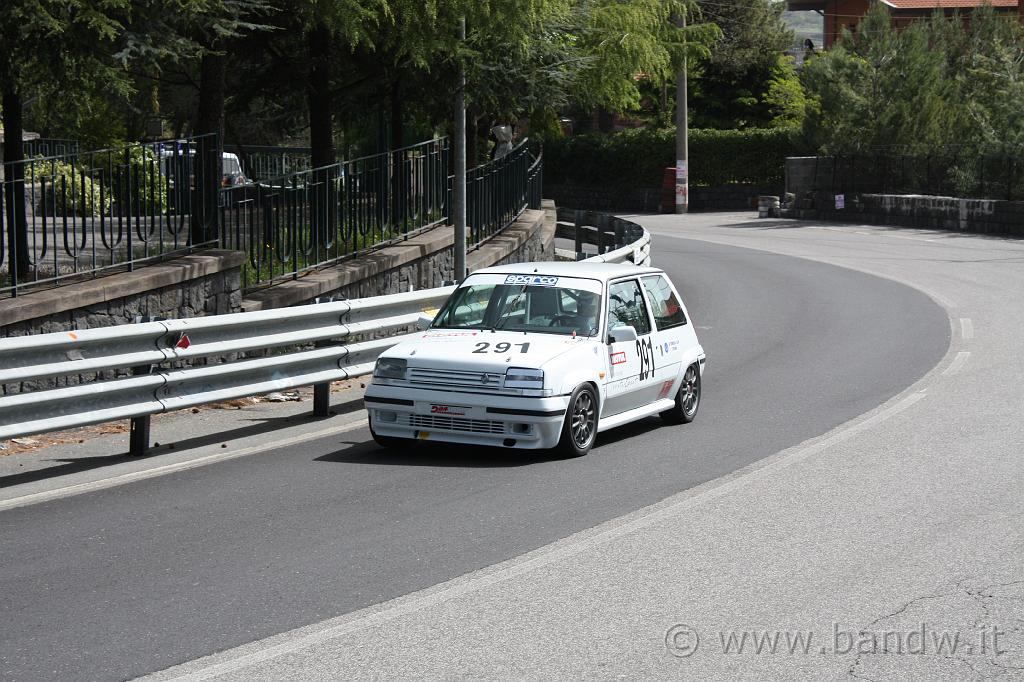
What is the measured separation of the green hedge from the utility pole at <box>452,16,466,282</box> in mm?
38341

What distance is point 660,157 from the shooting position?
60062mm

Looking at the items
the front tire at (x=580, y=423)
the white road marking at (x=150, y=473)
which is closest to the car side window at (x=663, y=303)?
the front tire at (x=580, y=423)

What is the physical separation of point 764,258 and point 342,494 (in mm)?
25406

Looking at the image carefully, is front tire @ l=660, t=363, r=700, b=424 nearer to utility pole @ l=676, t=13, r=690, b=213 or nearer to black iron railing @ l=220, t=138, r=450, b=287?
black iron railing @ l=220, t=138, r=450, b=287

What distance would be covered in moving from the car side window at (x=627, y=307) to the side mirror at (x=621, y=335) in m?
0.18

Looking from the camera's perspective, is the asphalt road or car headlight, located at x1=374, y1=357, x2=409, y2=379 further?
car headlight, located at x1=374, y1=357, x2=409, y2=379

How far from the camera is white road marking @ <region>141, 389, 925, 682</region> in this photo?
5.54 metres

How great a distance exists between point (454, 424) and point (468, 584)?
3.33m

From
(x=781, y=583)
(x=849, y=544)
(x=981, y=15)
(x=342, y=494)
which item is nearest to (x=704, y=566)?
(x=781, y=583)

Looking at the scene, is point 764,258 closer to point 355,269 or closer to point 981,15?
point 355,269

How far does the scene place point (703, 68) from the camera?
66.4m

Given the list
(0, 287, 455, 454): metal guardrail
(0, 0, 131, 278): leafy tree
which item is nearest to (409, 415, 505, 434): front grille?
(0, 287, 455, 454): metal guardrail

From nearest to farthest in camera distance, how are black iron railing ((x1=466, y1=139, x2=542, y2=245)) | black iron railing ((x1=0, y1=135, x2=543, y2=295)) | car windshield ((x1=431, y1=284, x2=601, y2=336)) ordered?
car windshield ((x1=431, y1=284, x2=601, y2=336)), black iron railing ((x1=0, y1=135, x2=543, y2=295)), black iron railing ((x1=466, y1=139, x2=542, y2=245))

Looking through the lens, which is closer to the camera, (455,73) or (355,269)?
(355,269)
